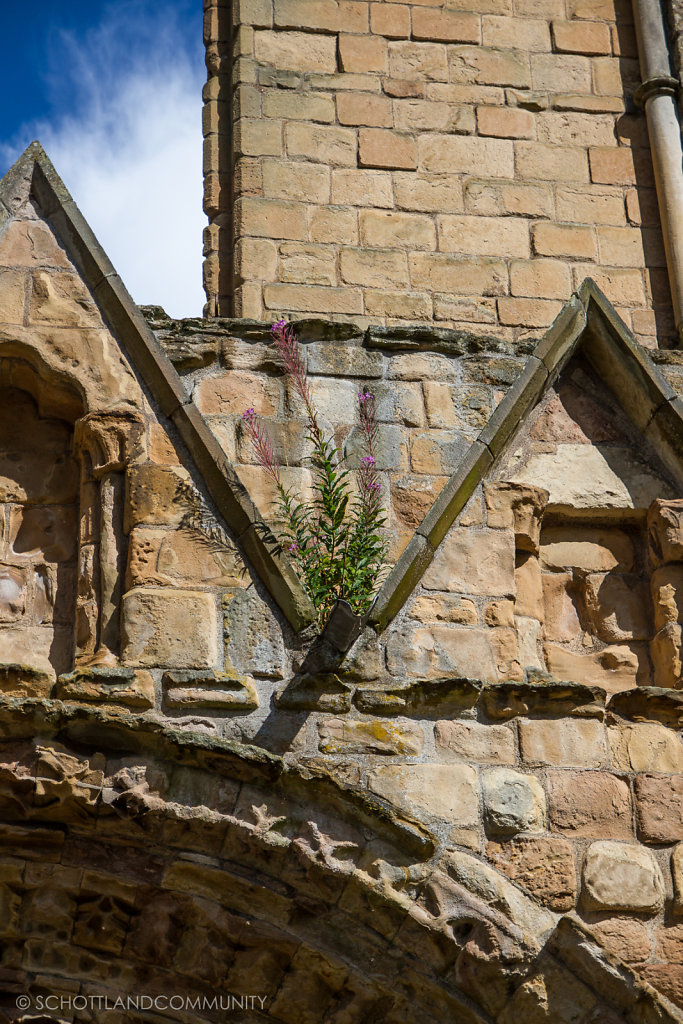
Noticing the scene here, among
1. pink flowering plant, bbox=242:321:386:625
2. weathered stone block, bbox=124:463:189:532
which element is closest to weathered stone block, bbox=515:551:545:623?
pink flowering plant, bbox=242:321:386:625

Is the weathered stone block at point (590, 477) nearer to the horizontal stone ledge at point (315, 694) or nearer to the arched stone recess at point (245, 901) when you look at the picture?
the horizontal stone ledge at point (315, 694)

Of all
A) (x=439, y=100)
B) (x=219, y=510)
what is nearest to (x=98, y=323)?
(x=219, y=510)

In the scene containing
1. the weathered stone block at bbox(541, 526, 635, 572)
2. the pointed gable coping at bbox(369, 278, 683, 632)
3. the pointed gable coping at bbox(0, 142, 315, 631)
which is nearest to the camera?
the pointed gable coping at bbox(0, 142, 315, 631)

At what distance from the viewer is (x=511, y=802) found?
16.3 feet

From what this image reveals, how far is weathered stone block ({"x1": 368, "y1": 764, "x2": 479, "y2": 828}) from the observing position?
16.1ft

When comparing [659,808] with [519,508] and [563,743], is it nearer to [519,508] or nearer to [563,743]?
[563,743]

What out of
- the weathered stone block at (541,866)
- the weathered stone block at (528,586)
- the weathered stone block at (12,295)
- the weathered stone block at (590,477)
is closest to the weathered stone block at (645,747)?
the weathered stone block at (541,866)

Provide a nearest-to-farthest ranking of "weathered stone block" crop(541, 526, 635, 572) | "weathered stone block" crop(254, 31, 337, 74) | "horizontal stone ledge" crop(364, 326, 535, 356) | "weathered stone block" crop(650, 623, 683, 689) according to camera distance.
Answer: "weathered stone block" crop(650, 623, 683, 689), "weathered stone block" crop(541, 526, 635, 572), "horizontal stone ledge" crop(364, 326, 535, 356), "weathered stone block" crop(254, 31, 337, 74)

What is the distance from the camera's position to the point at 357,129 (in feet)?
25.2

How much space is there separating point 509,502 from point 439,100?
292cm

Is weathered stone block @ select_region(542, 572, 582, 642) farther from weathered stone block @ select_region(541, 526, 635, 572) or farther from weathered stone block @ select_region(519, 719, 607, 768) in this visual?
weathered stone block @ select_region(519, 719, 607, 768)

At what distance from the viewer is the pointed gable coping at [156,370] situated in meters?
5.25

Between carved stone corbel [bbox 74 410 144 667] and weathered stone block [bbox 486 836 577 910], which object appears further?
carved stone corbel [bbox 74 410 144 667]

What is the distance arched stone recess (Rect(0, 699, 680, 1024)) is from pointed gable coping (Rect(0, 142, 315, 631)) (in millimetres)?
670
